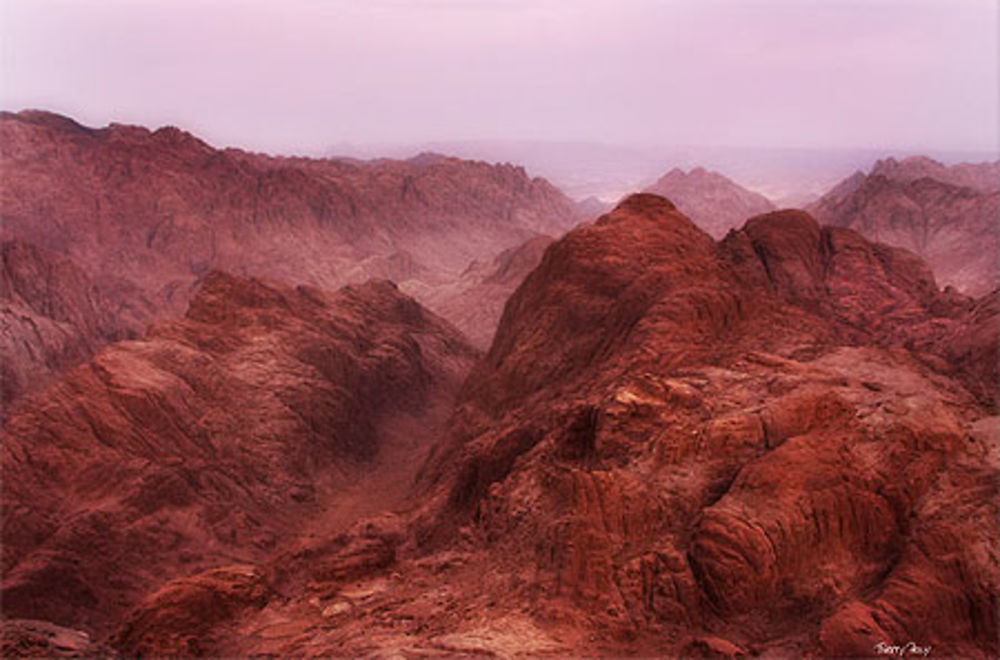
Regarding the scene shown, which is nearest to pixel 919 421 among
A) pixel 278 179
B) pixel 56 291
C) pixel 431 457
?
pixel 431 457

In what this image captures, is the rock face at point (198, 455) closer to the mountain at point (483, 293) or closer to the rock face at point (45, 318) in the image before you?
the rock face at point (45, 318)

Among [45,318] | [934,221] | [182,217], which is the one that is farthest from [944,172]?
[45,318]

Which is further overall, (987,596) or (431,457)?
(431,457)

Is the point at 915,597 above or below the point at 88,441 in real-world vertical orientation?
above

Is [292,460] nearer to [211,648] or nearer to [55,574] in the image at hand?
[55,574]

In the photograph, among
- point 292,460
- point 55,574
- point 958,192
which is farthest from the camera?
point 958,192

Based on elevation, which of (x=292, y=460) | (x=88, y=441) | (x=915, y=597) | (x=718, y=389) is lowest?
(x=292, y=460)

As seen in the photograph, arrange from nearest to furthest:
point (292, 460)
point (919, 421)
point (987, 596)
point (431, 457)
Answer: point (987, 596) → point (919, 421) → point (431, 457) → point (292, 460)
